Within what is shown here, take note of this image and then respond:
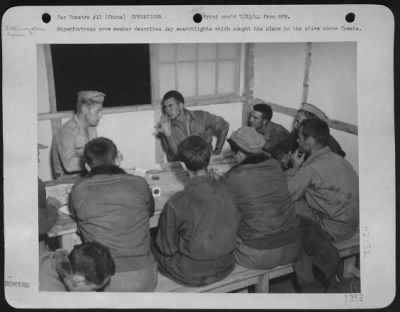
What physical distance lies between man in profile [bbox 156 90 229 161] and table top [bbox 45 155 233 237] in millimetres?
44

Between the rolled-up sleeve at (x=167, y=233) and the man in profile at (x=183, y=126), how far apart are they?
0.31 m

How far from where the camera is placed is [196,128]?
1.51 metres

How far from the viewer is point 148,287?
1.21m

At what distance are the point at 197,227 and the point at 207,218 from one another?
0.04 metres

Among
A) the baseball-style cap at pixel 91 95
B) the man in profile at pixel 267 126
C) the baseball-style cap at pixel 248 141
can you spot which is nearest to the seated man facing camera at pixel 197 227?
the baseball-style cap at pixel 248 141

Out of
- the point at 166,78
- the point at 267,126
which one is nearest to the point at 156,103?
the point at 166,78

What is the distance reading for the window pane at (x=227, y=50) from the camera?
1207 millimetres

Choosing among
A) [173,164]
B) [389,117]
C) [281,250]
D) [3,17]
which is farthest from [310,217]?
[3,17]

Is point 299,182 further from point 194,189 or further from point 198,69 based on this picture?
point 198,69

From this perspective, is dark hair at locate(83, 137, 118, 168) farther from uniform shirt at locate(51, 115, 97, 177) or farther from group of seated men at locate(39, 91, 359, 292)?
uniform shirt at locate(51, 115, 97, 177)

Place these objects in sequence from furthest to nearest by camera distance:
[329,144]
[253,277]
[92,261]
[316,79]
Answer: [316,79]
[329,144]
[253,277]
[92,261]

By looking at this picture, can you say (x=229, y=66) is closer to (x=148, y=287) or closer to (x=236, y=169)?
(x=236, y=169)
